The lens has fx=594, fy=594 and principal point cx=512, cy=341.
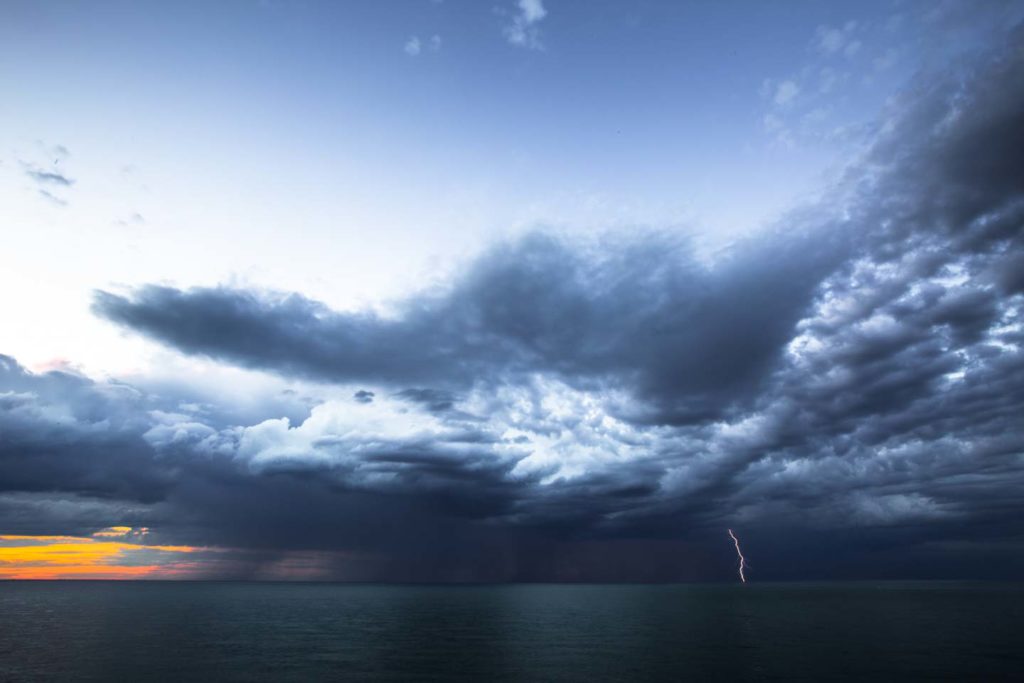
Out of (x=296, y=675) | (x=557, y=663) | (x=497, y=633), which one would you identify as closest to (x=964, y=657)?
(x=557, y=663)

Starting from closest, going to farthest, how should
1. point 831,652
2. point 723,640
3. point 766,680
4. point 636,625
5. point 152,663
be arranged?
point 766,680, point 152,663, point 831,652, point 723,640, point 636,625

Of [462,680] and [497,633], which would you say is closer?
[462,680]

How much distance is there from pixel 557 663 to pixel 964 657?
200 feet

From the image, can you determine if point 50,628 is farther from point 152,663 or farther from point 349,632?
point 152,663

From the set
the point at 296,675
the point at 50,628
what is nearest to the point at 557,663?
the point at 296,675

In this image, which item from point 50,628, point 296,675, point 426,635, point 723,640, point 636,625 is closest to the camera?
point 296,675

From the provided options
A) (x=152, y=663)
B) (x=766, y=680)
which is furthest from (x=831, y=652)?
(x=152, y=663)

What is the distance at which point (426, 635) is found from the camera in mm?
128250

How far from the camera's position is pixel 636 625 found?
153m

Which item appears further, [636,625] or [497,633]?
[636,625]

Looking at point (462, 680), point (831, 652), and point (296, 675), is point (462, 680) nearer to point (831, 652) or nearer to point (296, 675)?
point (296, 675)

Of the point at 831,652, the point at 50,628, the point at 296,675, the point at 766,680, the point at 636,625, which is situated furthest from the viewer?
the point at 636,625

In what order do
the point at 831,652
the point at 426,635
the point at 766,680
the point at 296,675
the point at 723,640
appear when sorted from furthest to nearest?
Result: the point at 426,635
the point at 723,640
the point at 831,652
the point at 296,675
the point at 766,680

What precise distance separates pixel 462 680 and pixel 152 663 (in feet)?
154
